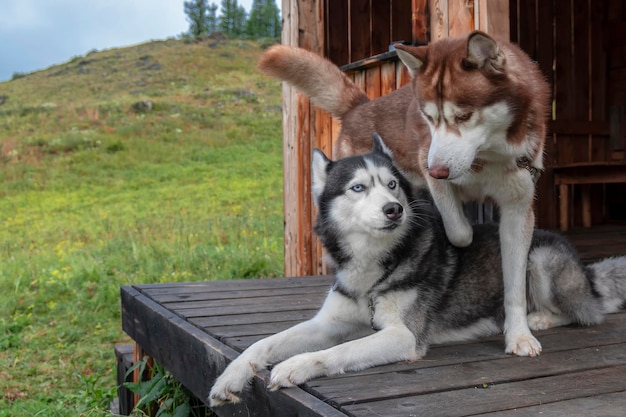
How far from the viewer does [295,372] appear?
2.31m

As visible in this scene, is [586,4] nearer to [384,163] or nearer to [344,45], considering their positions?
[344,45]

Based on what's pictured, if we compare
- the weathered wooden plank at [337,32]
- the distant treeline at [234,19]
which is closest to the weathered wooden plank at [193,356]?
→ the weathered wooden plank at [337,32]

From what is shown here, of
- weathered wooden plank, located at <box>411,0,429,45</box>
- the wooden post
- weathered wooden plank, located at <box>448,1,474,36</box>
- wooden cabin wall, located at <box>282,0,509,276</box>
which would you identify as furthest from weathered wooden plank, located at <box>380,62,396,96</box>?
the wooden post

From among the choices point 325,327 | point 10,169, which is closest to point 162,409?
point 325,327

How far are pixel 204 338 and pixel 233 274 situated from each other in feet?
13.8

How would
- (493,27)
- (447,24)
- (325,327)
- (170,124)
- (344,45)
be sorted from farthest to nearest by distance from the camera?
(170,124), (344,45), (447,24), (493,27), (325,327)

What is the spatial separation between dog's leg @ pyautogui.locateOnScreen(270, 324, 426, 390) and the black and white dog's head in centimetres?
37

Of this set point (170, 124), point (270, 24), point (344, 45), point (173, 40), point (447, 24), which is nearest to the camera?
point (447, 24)

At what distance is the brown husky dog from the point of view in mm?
2469

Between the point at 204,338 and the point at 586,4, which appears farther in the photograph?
the point at 586,4

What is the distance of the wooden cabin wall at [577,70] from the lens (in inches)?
267

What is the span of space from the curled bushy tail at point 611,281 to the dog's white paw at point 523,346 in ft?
2.30

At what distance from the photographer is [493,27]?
344 centimetres

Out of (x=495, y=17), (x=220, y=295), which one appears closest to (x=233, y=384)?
(x=220, y=295)
